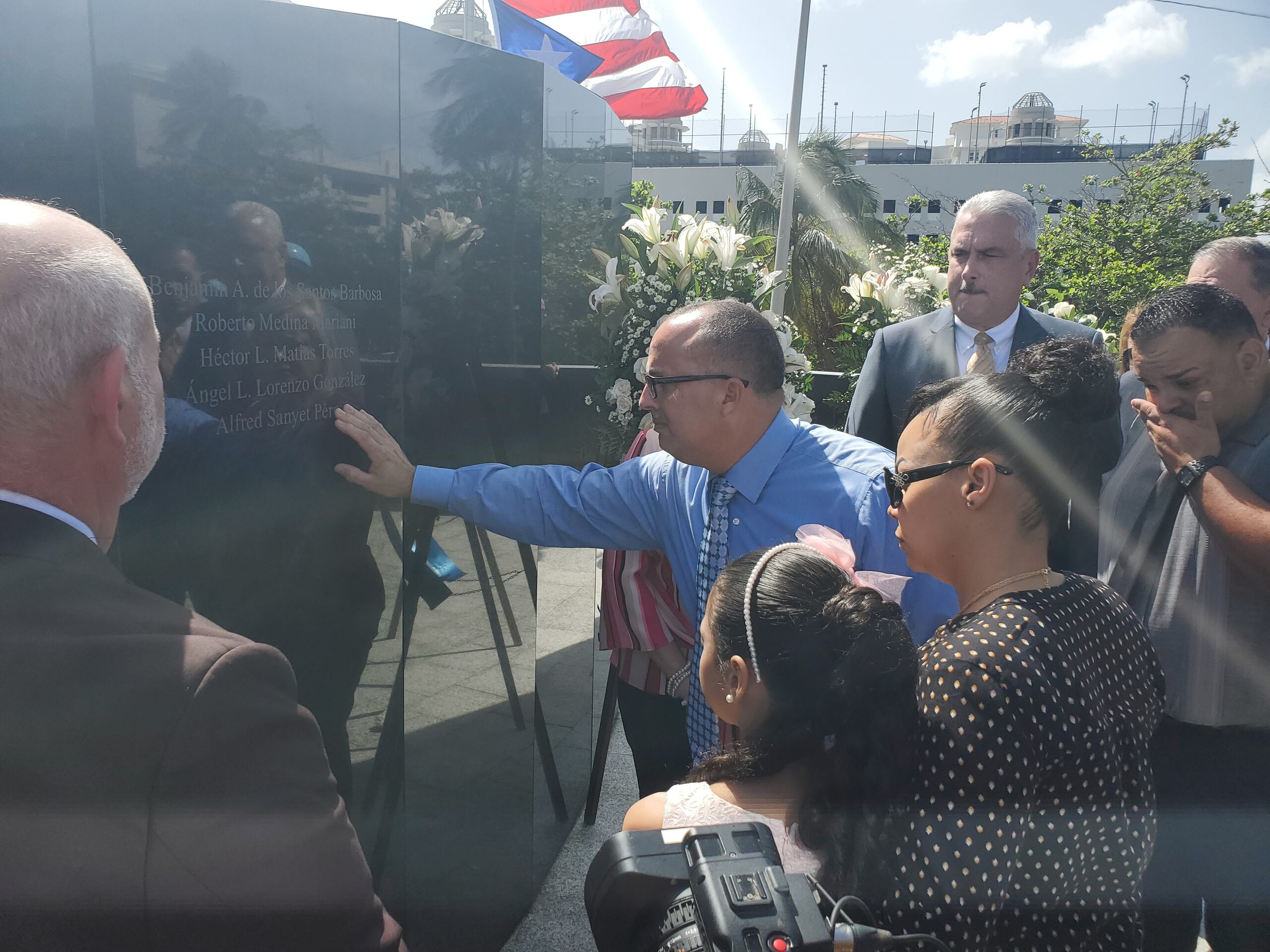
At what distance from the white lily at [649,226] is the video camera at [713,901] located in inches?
123

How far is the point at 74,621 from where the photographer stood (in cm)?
104

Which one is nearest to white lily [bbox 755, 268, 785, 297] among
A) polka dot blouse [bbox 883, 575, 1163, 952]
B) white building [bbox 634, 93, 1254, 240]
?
polka dot blouse [bbox 883, 575, 1163, 952]

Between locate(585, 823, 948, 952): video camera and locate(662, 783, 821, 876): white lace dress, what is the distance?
0.22 metres

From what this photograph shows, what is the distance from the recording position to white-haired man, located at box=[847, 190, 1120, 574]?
11.4ft

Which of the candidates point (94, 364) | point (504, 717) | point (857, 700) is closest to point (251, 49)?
point (94, 364)

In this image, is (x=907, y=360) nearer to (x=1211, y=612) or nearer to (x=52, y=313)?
(x=1211, y=612)

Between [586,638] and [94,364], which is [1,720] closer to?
[94,364]

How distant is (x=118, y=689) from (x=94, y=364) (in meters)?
0.41

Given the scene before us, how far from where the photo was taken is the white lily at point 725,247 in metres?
3.92

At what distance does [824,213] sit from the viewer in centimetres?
3738

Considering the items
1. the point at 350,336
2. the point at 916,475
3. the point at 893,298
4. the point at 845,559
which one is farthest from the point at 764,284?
the point at 845,559

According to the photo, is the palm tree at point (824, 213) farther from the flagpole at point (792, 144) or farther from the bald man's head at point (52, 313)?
the bald man's head at point (52, 313)

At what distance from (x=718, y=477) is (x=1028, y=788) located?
144 centimetres

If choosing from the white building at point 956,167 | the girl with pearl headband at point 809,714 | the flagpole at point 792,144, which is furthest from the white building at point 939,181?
the girl with pearl headband at point 809,714
